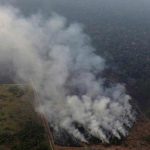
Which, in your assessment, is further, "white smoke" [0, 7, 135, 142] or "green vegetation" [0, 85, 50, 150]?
"white smoke" [0, 7, 135, 142]

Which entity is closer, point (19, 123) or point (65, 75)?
point (19, 123)

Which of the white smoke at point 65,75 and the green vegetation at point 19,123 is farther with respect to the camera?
the white smoke at point 65,75

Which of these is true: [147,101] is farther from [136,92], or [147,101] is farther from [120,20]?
[120,20]

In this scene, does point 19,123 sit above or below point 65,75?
below
